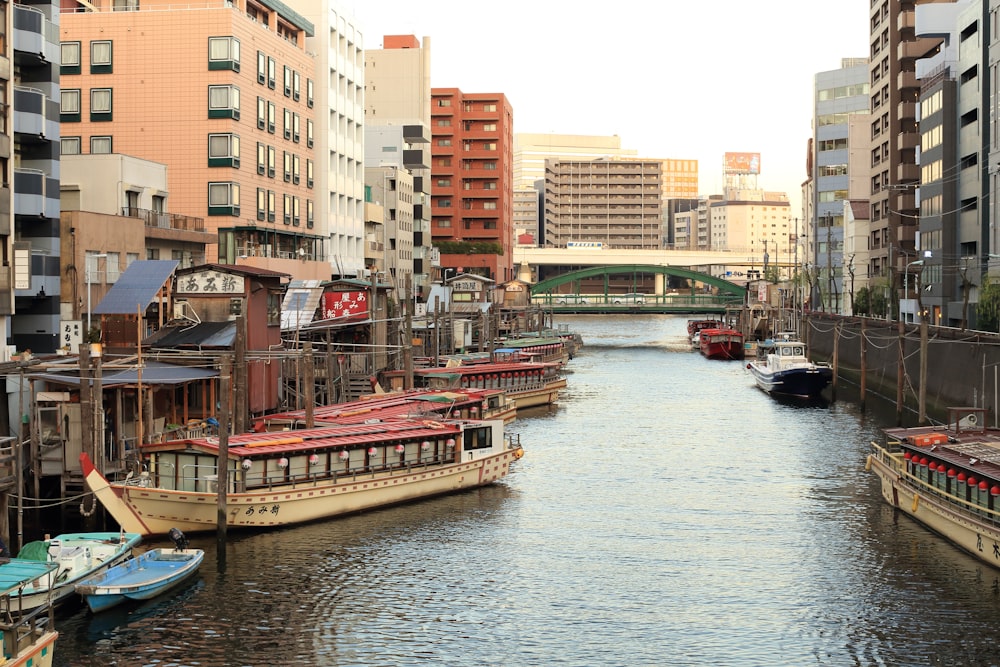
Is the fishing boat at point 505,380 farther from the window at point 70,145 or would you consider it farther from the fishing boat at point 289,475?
the window at point 70,145

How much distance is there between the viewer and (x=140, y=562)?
34031mm

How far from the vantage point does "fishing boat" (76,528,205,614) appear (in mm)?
31547

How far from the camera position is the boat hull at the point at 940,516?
36.9 metres

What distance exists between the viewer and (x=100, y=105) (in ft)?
273

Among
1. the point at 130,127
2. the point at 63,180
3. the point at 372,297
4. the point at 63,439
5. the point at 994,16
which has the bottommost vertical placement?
the point at 63,439

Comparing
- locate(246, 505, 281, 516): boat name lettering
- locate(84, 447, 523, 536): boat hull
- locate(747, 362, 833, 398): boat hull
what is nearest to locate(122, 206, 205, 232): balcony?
locate(84, 447, 523, 536): boat hull

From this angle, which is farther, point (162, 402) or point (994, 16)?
point (994, 16)

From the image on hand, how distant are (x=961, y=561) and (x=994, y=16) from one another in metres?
53.6

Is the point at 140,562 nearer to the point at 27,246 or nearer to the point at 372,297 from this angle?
the point at 27,246

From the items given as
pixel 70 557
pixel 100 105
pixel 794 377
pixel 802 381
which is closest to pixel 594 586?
pixel 70 557

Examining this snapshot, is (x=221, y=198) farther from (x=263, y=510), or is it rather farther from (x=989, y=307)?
(x=989, y=307)

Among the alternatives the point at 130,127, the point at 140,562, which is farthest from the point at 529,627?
the point at 130,127

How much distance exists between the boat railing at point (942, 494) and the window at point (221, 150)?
49916mm

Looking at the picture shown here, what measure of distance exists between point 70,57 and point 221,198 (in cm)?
1433
